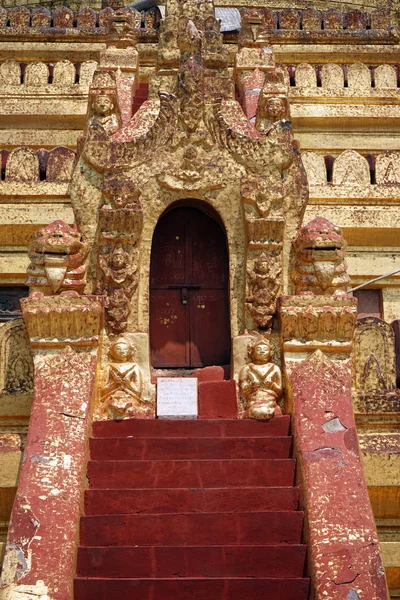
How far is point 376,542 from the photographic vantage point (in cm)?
1055

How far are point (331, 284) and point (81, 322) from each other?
306 centimetres

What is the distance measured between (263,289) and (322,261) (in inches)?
33.7

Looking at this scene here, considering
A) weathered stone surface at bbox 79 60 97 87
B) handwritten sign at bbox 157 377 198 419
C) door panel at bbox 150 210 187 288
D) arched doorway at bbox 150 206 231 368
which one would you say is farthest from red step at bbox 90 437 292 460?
weathered stone surface at bbox 79 60 97 87

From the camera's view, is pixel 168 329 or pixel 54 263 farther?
pixel 168 329

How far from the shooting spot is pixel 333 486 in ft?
36.4

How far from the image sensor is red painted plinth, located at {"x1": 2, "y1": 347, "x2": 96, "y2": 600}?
10.3 meters

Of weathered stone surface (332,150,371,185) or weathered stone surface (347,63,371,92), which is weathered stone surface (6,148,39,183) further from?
weathered stone surface (347,63,371,92)

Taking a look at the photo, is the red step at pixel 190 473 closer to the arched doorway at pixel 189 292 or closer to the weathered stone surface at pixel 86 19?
the arched doorway at pixel 189 292

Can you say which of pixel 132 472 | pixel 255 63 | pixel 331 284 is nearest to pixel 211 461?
pixel 132 472

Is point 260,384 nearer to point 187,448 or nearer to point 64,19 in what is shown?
point 187,448

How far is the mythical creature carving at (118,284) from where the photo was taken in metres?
13.3

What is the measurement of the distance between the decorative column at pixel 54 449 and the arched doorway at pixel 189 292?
78.7 inches

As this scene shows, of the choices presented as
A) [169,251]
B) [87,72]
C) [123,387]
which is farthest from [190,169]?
[87,72]

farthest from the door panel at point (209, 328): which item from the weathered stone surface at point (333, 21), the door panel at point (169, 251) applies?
the weathered stone surface at point (333, 21)
